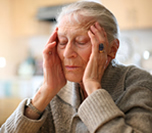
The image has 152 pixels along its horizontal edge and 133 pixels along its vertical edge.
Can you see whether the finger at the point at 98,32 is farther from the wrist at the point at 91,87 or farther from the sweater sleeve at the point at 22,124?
the sweater sleeve at the point at 22,124

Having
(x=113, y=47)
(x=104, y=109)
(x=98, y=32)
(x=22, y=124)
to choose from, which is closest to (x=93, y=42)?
(x=98, y=32)

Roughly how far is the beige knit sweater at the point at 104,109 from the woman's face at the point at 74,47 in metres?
0.15

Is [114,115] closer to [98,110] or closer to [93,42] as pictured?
[98,110]

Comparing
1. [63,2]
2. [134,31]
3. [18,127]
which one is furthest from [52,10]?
[18,127]

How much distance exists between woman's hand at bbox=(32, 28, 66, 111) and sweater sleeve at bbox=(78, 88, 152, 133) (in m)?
0.27

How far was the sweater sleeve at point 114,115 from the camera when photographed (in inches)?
32.8

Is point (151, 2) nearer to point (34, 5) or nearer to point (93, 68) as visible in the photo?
point (34, 5)

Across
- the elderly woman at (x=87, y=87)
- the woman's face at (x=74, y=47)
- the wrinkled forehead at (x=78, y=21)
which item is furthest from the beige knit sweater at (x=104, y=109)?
the wrinkled forehead at (x=78, y=21)

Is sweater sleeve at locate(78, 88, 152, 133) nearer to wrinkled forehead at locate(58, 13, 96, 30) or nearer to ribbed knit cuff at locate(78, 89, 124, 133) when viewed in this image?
ribbed knit cuff at locate(78, 89, 124, 133)

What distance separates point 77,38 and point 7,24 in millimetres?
3414

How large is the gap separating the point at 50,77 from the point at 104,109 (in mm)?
409

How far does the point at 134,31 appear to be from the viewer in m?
3.65

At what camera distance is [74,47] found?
1040mm

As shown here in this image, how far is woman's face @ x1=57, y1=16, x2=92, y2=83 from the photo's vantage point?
1016 millimetres
